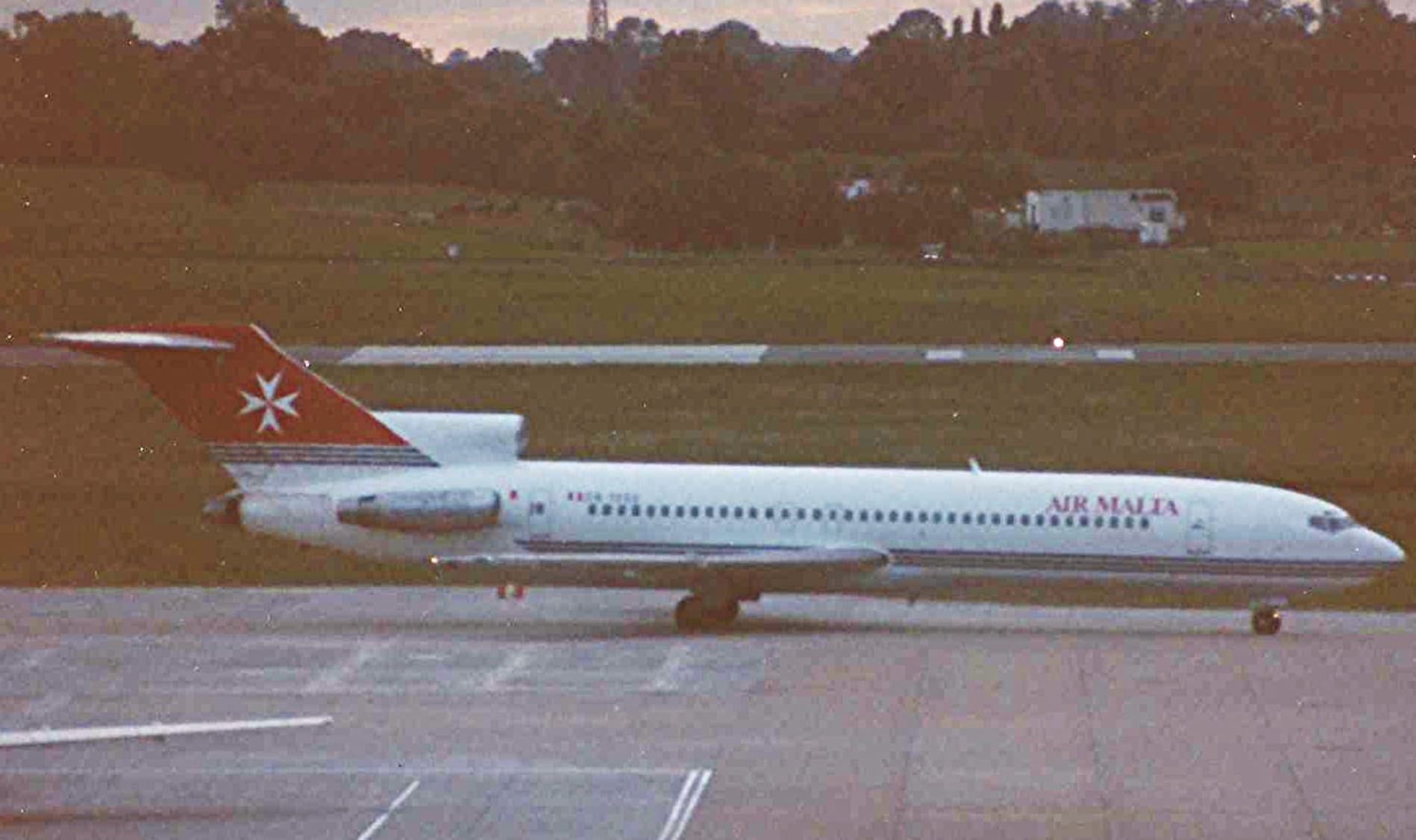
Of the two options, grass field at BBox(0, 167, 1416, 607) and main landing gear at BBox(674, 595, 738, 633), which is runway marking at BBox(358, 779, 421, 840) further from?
grass field at BBox(0, 167, 1416, 607)

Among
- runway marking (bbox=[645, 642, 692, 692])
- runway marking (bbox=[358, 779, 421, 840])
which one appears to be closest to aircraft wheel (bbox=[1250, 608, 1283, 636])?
runway marking (bbox=[645, 642, 692, 692])

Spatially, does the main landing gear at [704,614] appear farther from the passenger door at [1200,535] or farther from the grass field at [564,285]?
the grass field at [564,285]

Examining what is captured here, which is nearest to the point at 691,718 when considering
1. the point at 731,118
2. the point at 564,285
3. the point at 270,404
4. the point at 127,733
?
the point at 127,733

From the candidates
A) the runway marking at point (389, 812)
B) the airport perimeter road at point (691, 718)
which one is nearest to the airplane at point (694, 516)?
the airport perimeter road at point (691, 718)

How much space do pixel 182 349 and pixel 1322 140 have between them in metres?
117

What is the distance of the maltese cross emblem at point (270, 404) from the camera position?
44.5m

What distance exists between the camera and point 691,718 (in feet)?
120

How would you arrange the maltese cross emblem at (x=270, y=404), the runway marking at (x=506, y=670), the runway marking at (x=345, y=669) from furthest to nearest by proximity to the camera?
the maltese cross emblem at (x=270, y=404) → the runway marking at (x=506, y=670) → the runway marking at (x=345, y=669)

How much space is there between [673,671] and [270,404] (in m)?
8.80

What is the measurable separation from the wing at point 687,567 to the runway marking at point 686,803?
35.0ft

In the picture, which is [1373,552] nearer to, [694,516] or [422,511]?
[694,516]

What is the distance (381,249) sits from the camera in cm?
11431

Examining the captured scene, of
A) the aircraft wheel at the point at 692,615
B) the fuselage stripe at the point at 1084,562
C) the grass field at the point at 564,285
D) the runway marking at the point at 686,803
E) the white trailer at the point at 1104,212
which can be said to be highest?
the runway marking at the point at 686,803

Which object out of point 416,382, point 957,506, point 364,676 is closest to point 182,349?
point 364,676
